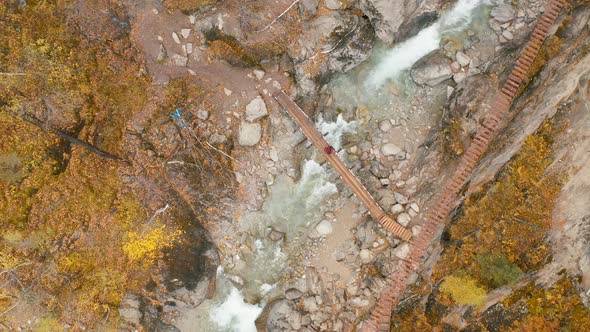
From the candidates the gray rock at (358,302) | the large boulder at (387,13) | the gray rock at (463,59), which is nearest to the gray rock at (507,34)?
the gray rock at (463,59)

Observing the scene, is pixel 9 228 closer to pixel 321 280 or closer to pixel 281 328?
pixel 281 328

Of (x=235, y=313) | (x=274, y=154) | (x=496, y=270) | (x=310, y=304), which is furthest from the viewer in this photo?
(x=235, y=313)

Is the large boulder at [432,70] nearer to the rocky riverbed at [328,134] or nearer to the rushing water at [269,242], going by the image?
the rocky riverbed at [328,134]

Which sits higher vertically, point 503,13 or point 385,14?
point 385,14

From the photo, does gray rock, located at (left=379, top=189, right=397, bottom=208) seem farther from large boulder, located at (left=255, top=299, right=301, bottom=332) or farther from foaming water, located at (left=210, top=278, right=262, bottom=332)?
foaming water, located at (left=210, top=278, right=262, bottom=332)

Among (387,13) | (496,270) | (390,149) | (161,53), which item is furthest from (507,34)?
(161,53)

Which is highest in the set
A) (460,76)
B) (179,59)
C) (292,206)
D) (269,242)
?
(179,59)

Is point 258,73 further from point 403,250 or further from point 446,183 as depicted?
point 403,250
